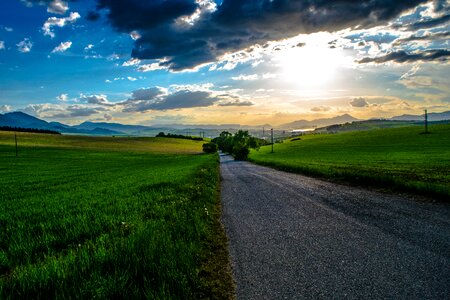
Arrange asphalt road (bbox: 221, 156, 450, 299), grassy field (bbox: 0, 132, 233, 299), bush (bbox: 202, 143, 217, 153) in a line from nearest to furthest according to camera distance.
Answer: grassy field (bbox: 0, 132, 233, 299) → asphalt road (bbox: 221, 156, 450, 299) → bush (bbox: 202, 143, 217, 153)

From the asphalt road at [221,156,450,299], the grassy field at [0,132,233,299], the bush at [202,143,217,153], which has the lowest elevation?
the bush at [202,143,217,153]

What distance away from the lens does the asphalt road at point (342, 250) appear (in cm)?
541

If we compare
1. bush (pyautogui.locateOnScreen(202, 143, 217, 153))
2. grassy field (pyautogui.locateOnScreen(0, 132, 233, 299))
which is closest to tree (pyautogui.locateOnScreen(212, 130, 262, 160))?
bush (pyautogui.locateOnScreen(202, 143, 217, 153))

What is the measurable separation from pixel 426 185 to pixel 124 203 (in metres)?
14.6

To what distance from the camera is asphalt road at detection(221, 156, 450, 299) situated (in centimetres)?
541

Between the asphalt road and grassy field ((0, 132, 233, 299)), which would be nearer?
grassy field ((0, 132, 233, 299))

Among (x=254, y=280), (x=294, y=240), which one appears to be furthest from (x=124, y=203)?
(x=254, y=280)

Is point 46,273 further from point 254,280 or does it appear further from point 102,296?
point 254,280

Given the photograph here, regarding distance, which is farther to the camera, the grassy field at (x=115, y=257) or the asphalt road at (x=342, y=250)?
the asphalt road at (x=342, y=250)

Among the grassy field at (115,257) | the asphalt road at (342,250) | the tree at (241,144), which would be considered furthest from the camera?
the tree at (241,144)

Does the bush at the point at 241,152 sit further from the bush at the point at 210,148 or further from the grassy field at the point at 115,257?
the grassy field at the point at 115,257

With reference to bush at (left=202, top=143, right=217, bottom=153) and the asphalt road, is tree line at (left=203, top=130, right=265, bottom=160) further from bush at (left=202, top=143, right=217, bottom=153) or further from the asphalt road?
the asphalt road

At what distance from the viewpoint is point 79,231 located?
346 inches

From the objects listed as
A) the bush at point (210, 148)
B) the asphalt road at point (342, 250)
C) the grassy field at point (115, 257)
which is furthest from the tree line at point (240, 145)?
the grassy field at point (115, 257)
